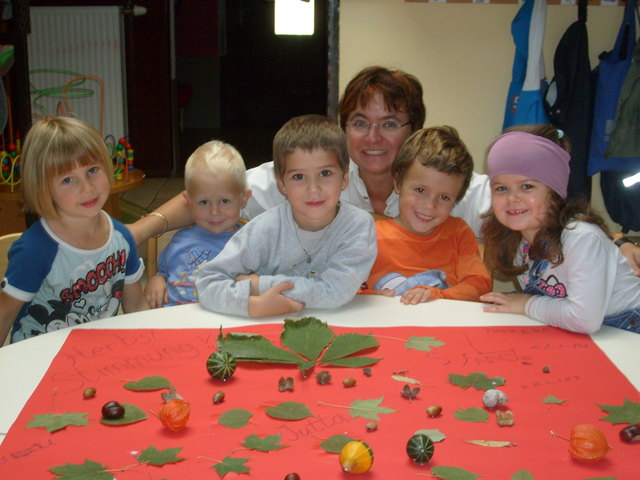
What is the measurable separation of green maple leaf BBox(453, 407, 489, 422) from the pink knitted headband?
67cm

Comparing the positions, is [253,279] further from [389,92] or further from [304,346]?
[389,92]

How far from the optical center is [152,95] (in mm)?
6262

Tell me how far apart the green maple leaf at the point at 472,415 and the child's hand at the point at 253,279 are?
0.59m

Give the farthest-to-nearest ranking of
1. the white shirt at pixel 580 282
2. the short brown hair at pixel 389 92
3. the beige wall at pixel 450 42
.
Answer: the beige wall at pixel 450 42
the short brown hair at pixel 389 92
the white shirt at pixel 580 282

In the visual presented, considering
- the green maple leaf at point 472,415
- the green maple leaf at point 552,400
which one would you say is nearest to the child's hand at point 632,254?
the green maple leaf at point 552,400

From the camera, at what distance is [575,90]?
3.76 m

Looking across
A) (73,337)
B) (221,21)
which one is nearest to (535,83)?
(73,337)

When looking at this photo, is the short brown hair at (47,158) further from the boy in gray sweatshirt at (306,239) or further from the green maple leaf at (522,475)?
the green maple leaf at (522,475)

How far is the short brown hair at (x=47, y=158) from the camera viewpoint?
1.64 meters

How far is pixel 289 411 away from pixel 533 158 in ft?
2.79

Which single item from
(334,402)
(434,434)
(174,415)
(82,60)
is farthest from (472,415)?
(82,60)

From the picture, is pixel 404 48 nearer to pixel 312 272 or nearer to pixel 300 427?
pixel 312 272

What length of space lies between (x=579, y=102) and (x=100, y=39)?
12.5 ft

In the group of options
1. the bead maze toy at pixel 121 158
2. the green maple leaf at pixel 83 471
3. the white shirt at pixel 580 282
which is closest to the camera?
the green maple leaf at pixel 83 471
